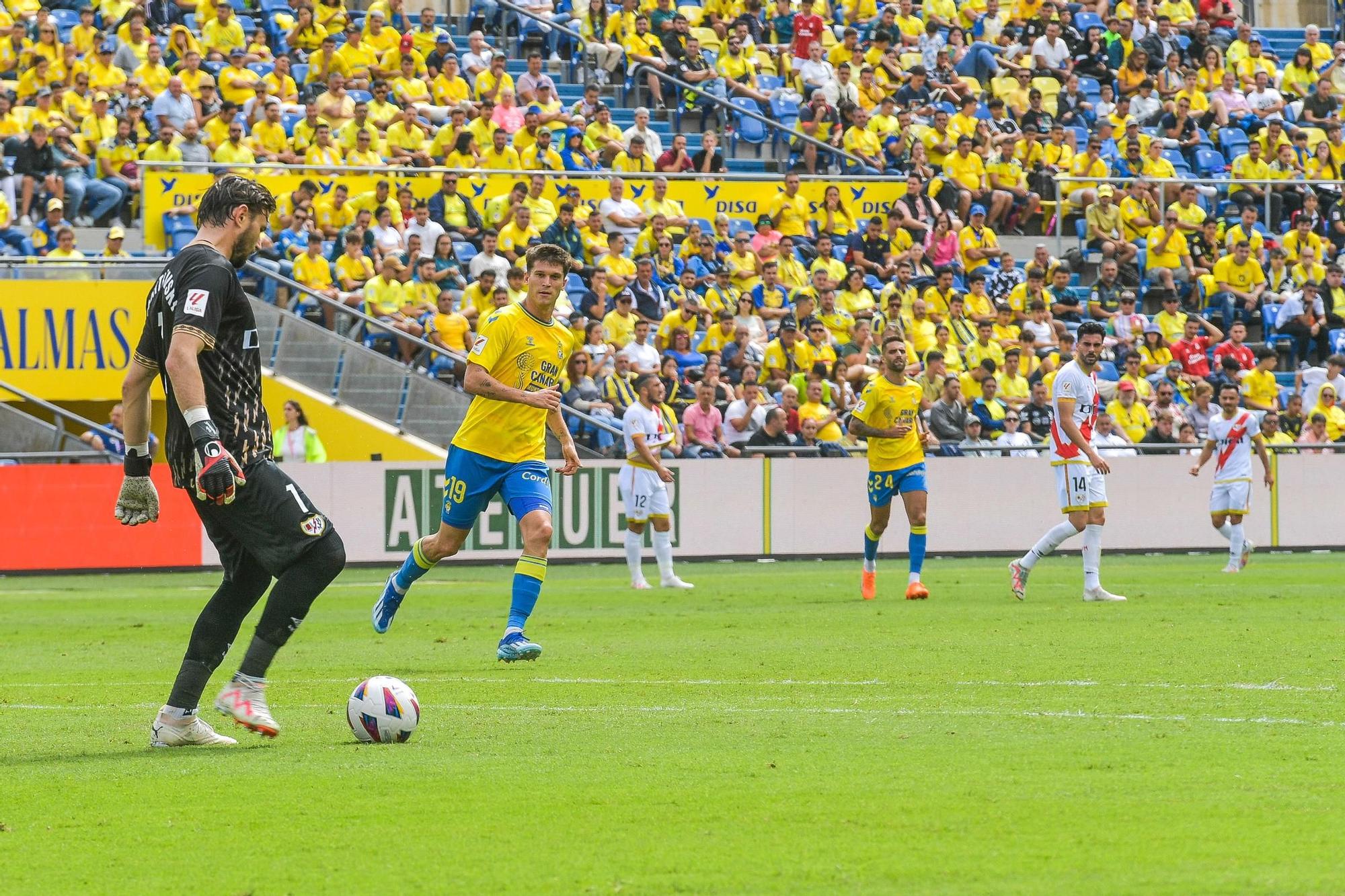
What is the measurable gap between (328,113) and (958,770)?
2149cm

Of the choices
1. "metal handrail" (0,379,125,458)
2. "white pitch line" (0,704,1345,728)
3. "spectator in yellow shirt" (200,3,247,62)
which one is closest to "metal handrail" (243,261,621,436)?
"metal handrail" (0,379,125,458)

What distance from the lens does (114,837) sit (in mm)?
6082

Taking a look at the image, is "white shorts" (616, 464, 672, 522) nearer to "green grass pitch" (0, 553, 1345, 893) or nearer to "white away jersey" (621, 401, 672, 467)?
"white away jersey" (621, 401, 672, 467)

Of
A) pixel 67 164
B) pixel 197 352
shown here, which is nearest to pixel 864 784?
pixel 197 352

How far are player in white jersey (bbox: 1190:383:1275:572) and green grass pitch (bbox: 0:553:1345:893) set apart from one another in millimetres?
7573

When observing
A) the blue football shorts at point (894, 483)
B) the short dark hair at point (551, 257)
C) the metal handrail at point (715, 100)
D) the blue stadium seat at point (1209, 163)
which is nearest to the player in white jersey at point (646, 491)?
the blue football shorts at point (894, 483)

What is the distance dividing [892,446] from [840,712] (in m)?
9.67

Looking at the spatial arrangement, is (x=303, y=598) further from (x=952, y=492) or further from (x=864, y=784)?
(x=952, y=492)

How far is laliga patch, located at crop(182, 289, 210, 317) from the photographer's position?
7676 millimetres

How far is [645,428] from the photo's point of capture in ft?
68.1

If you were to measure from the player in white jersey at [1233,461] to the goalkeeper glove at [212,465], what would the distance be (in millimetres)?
16275

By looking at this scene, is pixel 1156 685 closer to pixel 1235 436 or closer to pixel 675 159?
pixel 1235 436

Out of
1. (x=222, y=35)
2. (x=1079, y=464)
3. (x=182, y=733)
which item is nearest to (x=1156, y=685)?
(x=182, y=733)

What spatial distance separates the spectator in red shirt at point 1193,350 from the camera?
95.3ft
